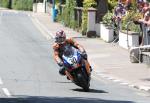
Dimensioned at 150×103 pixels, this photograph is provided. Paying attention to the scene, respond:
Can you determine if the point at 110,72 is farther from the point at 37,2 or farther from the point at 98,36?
the point at 37,2

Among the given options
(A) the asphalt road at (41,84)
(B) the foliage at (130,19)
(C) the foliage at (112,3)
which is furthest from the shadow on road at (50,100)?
(C) the foliage at (112,3)

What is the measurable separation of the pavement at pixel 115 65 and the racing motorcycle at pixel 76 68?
1943 mm

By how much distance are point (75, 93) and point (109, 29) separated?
16.9 meters

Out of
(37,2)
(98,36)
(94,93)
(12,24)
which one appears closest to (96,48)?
(98,36)

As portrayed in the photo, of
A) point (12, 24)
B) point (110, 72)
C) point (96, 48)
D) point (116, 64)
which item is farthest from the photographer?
point (12, 24)

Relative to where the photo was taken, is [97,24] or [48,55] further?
[97,24]

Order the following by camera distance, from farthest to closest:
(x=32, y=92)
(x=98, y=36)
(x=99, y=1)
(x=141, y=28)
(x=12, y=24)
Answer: (x=12, y=24)
(x=99, y=1)
(x=98, y=36)
(x=141, y=28)
(x=32, y=92)

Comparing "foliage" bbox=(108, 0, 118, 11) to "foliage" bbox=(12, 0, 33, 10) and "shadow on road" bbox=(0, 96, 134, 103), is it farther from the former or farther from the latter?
"foliage" bbox=(12, 0, 33, 10)

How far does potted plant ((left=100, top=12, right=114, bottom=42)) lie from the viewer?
→ 3450 centimetres

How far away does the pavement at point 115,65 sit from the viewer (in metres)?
21.2

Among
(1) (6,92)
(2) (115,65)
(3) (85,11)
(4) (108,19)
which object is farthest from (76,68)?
(3) (85,11)

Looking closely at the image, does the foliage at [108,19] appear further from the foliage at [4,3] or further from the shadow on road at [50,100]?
the foliage at [4,3]

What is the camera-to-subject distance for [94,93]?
18031mm

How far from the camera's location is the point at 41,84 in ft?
65.7
